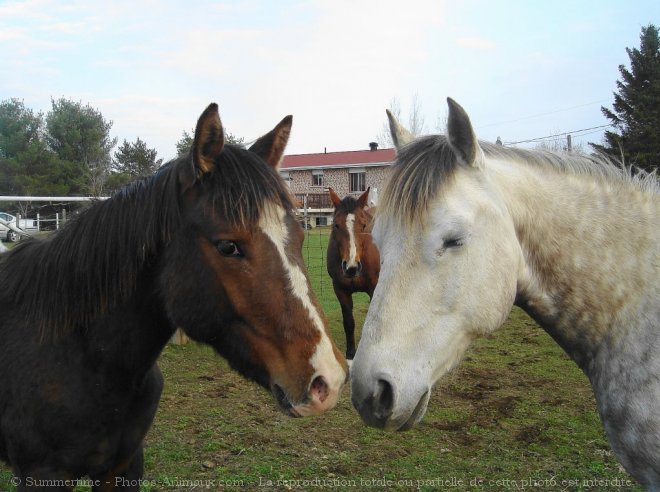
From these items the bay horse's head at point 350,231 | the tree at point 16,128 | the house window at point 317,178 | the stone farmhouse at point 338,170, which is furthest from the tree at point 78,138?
the bay horse's head at point 350,231

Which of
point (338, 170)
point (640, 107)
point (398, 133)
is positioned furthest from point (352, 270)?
point (338, 170)

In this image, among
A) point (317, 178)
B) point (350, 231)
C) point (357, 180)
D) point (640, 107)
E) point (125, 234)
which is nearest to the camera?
point (125, 234)

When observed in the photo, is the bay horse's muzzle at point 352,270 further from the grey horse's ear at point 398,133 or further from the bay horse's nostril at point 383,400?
the bay horse's nostril at point 383,400

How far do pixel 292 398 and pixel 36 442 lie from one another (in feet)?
3.89

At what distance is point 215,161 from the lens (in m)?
2.00

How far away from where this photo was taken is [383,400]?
173 centimetres

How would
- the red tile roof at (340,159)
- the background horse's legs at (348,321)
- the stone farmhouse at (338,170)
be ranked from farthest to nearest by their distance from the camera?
the red tile roof at (340,159)
the stone farmhouse at (338,170)
the background horse's legs at (348,321)

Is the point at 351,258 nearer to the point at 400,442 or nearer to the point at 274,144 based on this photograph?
the point at 400,442

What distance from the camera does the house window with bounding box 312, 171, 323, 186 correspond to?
4417 centimetres

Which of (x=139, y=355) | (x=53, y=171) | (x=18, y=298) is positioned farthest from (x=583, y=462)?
(x=53, y=171)

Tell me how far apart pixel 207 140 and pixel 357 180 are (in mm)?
40324

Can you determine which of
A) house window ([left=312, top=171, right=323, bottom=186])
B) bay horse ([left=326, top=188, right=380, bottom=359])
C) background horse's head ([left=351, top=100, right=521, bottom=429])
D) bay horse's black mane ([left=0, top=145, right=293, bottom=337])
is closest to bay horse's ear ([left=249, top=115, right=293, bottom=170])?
bay horse's black mane ([left=0, top=145, right=293, bottom=337])

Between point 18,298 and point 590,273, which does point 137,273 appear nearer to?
point 18,298

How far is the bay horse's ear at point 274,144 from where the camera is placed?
2.30m
